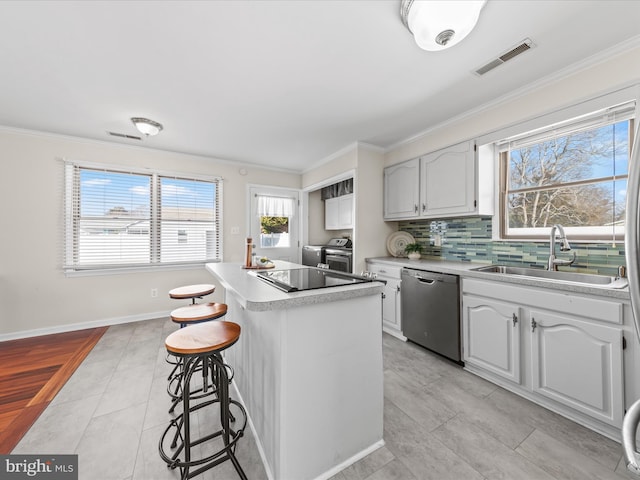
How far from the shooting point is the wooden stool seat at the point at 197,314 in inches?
65.0

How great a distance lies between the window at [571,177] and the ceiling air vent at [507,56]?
772 mm

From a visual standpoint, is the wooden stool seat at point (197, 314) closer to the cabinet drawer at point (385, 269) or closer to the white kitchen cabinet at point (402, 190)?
the cabinet drawer at point (385, 269)

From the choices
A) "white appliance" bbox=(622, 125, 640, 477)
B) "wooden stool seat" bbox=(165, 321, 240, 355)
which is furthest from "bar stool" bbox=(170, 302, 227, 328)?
"white appliance" bbox=(622, 125, 640, 477)

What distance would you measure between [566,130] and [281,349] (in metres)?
2.77

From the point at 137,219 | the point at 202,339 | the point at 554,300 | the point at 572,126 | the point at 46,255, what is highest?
the point at 572,126

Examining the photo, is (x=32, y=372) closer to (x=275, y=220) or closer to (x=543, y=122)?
(x=275, y=220)

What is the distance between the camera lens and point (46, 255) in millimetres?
3107

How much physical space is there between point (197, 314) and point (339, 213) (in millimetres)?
3325

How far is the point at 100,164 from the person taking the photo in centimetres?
336

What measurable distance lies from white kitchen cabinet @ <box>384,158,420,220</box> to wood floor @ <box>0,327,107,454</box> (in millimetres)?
3693

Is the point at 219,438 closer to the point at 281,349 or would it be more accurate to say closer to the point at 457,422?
the point at 281,349

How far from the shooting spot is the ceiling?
1476mm

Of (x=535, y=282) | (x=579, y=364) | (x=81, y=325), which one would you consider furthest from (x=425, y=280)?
(x=81, y=325)

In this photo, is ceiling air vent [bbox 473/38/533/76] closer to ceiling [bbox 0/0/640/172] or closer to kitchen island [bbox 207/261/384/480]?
ceiling [bbox 0/0/640/172]
